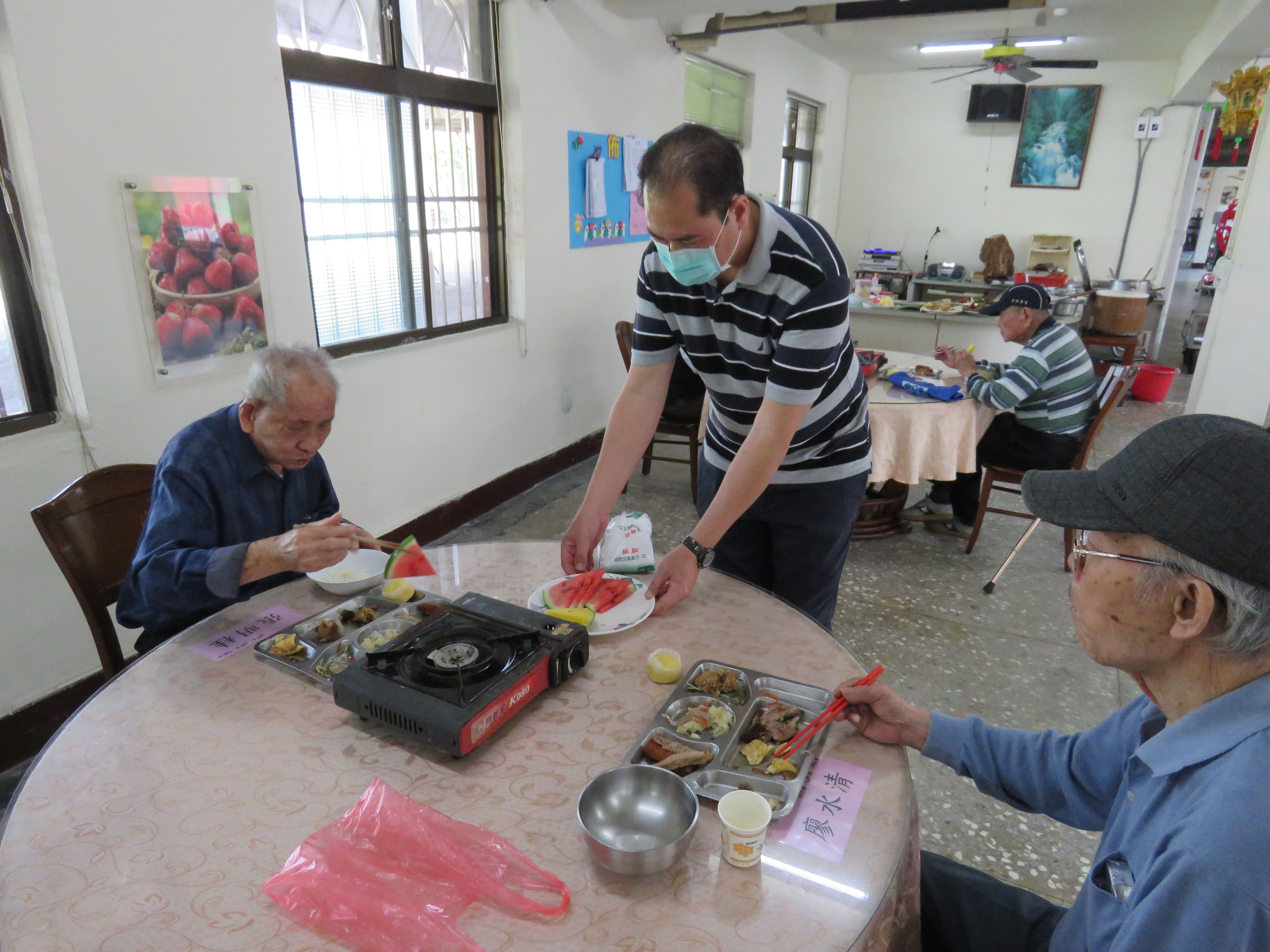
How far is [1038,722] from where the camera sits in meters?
2.35

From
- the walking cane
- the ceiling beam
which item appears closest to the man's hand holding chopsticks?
the walking cane

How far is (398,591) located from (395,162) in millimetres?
2329

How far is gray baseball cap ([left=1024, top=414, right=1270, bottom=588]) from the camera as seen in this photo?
0.72 m

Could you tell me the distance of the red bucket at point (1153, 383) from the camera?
6.09 metres

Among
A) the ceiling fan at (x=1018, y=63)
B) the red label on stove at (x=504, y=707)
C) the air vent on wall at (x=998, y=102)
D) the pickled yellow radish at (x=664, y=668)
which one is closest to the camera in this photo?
the red label on stove at (x=504, y=707)

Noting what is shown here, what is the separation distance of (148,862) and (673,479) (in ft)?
12.0

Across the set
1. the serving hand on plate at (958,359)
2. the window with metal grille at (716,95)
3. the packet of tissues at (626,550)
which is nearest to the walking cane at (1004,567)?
the serving hand on plate at (958,359)

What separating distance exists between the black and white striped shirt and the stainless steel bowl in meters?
0.76

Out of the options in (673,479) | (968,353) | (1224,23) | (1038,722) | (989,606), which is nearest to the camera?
(1038,722)

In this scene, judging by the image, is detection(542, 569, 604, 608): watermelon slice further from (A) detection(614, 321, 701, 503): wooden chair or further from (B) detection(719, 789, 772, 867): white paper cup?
(A) detection(614, 321, 701, 503): wooden chair

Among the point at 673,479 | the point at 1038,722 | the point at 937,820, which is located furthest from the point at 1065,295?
the point at 937,820

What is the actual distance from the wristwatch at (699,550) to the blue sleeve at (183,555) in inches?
31.6

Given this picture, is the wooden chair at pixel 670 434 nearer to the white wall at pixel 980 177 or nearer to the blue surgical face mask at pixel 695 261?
the blue surgical face mask at pixel 695 261

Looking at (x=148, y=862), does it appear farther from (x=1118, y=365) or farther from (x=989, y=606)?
(x=1118, y=365)
